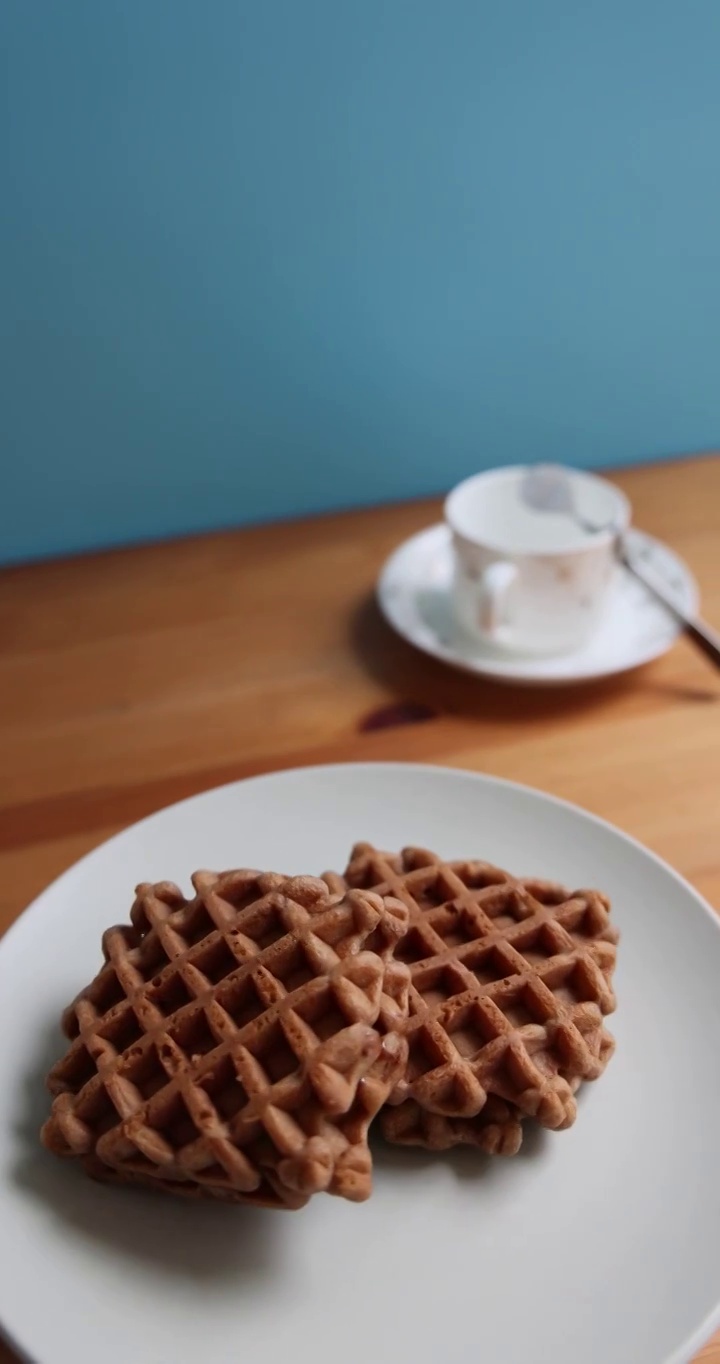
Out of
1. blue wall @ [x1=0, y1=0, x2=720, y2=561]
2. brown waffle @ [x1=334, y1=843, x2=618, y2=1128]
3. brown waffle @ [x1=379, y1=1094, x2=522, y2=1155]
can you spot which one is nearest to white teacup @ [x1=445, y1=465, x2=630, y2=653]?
blue wall @ [x1=0, y1=0, x2=720, y2=561]

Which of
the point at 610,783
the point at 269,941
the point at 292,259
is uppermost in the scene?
the point at 292,259

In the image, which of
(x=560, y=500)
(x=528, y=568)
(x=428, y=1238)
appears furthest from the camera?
(x=560, y=500)

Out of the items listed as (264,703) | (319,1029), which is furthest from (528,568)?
(319,1029)

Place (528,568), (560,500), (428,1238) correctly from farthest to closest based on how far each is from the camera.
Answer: (560,500) < (528,568) < (428,1238)

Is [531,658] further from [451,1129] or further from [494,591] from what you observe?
[451,1129]

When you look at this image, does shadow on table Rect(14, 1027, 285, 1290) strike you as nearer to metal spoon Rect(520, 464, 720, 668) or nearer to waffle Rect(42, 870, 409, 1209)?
waffle Rect(42, 870, 409, 1209)

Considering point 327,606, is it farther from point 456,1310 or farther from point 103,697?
point 456,1310

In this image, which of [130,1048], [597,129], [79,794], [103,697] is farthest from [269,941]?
[597,129]
